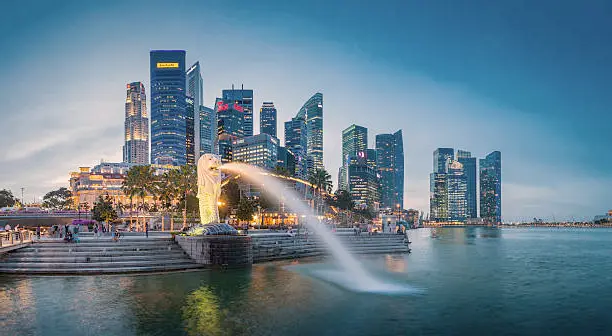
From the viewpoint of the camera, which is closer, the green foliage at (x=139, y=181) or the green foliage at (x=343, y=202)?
the green foliage at (x=139, y=181)

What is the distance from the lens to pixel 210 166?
142ft

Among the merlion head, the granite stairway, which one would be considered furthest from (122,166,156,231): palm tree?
the granite stairway

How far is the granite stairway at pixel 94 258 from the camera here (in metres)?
34.8

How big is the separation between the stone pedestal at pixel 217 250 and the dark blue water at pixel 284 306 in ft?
6.72

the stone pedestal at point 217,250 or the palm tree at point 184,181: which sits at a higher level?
the palm tree at point 184,181

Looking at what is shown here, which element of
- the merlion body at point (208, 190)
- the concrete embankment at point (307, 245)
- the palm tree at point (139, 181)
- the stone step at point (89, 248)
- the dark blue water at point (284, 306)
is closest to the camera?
the dark blue water at point (284, 306)

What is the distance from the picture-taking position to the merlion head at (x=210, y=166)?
142 ft

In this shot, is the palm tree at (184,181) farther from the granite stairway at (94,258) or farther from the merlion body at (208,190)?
the granite stairway at (94,258)

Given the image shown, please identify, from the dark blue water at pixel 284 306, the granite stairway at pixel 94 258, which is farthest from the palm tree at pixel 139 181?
the dark blue water at pixel 284 306

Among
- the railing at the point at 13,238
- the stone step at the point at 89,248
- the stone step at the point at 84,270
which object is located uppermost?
the railing at the point at 13,238

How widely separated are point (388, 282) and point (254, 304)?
12.8m

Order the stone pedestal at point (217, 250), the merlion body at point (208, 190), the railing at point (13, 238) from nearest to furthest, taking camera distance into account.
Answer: the railing at point (13, 238) < the stone pedestal at point (217, 250) < the merlion body at point (208, 190)

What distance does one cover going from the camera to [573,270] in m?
50.0

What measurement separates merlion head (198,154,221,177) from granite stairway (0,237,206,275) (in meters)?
8.07
